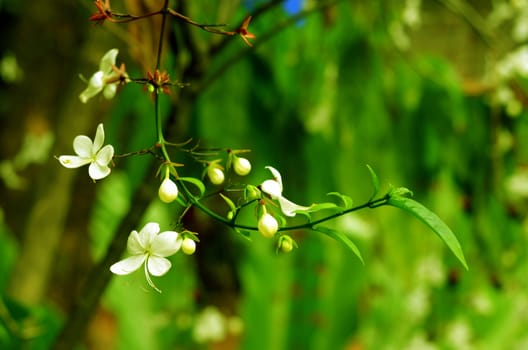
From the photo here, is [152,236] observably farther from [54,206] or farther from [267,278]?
[267,278]

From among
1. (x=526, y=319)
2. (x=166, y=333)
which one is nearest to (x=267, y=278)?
(x=166, y=333)

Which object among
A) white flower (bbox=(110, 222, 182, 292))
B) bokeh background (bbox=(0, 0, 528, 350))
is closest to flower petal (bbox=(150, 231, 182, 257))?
white flower (bbox=(110, 222, 182, 292))

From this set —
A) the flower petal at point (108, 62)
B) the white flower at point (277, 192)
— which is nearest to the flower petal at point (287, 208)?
the white flower at point (277, 192)

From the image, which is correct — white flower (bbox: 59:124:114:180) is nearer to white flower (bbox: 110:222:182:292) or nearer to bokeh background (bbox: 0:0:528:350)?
white flower (bbox: 110:222:182:292)

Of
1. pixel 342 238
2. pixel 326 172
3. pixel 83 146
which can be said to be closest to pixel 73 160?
pixel 83 146

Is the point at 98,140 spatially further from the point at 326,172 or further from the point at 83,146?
the point at 326,172

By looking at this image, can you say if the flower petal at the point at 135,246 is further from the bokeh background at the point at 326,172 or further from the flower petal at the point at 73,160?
the bokeh background at the point at 326,172
